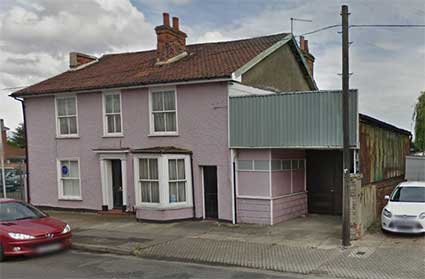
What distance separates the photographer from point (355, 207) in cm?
1017

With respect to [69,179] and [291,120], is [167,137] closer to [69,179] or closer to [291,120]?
[291,120]

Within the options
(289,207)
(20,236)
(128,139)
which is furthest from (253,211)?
(20,236)

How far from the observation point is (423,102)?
26312 mm

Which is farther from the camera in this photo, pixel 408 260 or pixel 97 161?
pixel 97 161

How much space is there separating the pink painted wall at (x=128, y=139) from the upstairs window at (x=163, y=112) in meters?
0.24

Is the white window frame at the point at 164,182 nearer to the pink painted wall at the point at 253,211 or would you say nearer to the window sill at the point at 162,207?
the window sill at the point at 162,207

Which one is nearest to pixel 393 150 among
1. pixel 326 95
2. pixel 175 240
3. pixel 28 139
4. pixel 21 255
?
pixel 326 95

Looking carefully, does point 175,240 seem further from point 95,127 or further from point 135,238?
point 95,127

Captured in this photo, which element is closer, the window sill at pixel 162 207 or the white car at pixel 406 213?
the white car at pixel 406 213

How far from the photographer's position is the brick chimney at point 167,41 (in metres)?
15.6

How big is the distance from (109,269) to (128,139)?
24.0 ft

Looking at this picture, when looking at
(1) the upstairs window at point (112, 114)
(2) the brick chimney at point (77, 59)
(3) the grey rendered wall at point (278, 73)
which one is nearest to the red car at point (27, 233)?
(1) the upstairs window at point (112, 114)

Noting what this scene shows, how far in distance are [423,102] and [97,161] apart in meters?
22.0

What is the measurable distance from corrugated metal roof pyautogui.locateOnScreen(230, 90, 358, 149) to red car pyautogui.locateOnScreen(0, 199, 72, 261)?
20.1 ft
